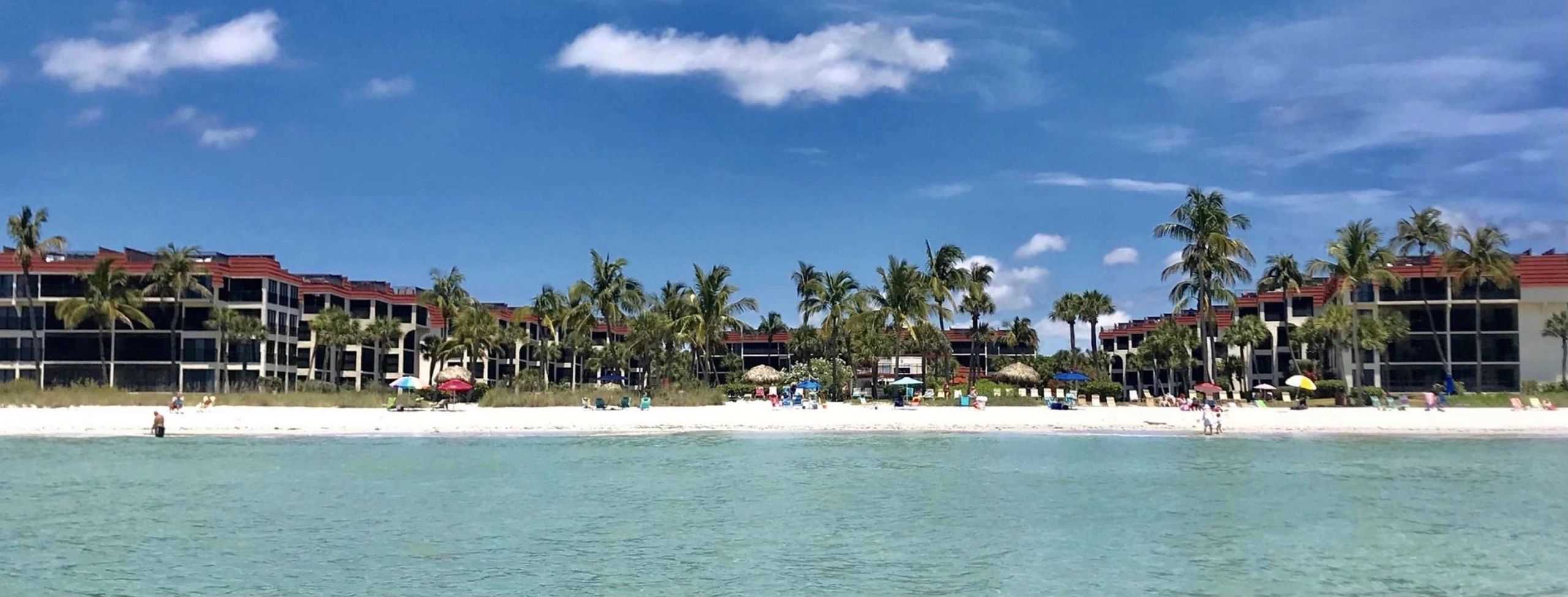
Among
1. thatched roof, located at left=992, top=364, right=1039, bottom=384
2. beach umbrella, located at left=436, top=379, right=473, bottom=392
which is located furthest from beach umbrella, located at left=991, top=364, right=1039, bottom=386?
beach umbrella, located at left=436, top=379, right=473, bottom=392

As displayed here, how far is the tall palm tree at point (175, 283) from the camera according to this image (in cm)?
6731

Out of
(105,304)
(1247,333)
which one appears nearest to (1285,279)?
(1247,333)

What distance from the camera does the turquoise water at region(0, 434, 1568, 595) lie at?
1527 centimetres

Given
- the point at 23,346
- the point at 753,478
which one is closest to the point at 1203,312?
the point at 753,478

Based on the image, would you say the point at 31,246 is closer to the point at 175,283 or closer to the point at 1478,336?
the point at 175,283

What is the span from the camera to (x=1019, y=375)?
71.2 m

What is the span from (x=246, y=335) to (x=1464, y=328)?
7617cm

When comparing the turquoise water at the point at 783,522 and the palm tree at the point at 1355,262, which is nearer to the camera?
the turquoise water at the point at 783,522

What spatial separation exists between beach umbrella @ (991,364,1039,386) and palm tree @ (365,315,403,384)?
40.2 meters

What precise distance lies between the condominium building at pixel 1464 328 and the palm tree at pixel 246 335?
2549 inches

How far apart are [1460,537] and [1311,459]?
13175mm

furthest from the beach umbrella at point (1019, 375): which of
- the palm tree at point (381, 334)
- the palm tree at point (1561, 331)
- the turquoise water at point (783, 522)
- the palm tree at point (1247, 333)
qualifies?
the palm tree at point (381, 334)

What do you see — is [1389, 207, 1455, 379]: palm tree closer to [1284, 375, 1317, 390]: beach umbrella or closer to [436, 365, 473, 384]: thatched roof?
[1284, 375, 1317, 390]: beach umbrella

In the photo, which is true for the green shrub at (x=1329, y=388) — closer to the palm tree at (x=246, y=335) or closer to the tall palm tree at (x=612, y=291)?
the tall palm tree at (x=612, y=291)
